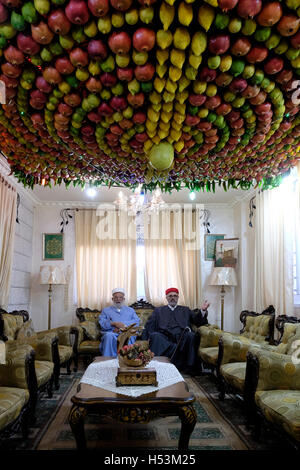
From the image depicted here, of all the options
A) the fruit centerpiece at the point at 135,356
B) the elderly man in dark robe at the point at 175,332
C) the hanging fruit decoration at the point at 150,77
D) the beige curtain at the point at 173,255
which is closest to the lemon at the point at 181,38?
the hanging fruit decoration at the point at 150,77

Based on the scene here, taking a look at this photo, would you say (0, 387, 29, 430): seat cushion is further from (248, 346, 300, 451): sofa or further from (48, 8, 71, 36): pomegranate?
(48, 8, 71, 36): pomegranate

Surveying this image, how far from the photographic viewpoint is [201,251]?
7.63 meters

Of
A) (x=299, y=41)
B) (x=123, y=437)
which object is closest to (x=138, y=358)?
(x=123, y=437)

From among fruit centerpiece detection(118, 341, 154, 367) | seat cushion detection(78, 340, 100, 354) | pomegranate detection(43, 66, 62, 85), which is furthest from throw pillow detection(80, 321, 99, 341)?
pomegranate detection(43, 66, 62, 85)

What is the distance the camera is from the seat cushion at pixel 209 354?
4.86 meters

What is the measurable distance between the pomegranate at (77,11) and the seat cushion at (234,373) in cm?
343

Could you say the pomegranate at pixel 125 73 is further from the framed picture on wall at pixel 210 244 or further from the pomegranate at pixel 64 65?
the framed picture on wall at pixel 210 244

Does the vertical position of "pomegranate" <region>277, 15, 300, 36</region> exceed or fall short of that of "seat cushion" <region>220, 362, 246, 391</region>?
it exceeds it

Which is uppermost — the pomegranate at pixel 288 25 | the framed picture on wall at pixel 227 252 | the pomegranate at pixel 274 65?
the pomegranate at pixel 288 25

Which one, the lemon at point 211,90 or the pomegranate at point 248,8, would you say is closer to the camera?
the pomegranate at point 248,8

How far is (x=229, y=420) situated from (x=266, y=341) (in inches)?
60.7

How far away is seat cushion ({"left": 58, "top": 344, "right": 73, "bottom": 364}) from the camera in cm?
508

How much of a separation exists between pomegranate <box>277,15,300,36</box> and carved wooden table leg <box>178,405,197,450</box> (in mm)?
2611

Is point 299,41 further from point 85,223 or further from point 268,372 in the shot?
point 85,223
